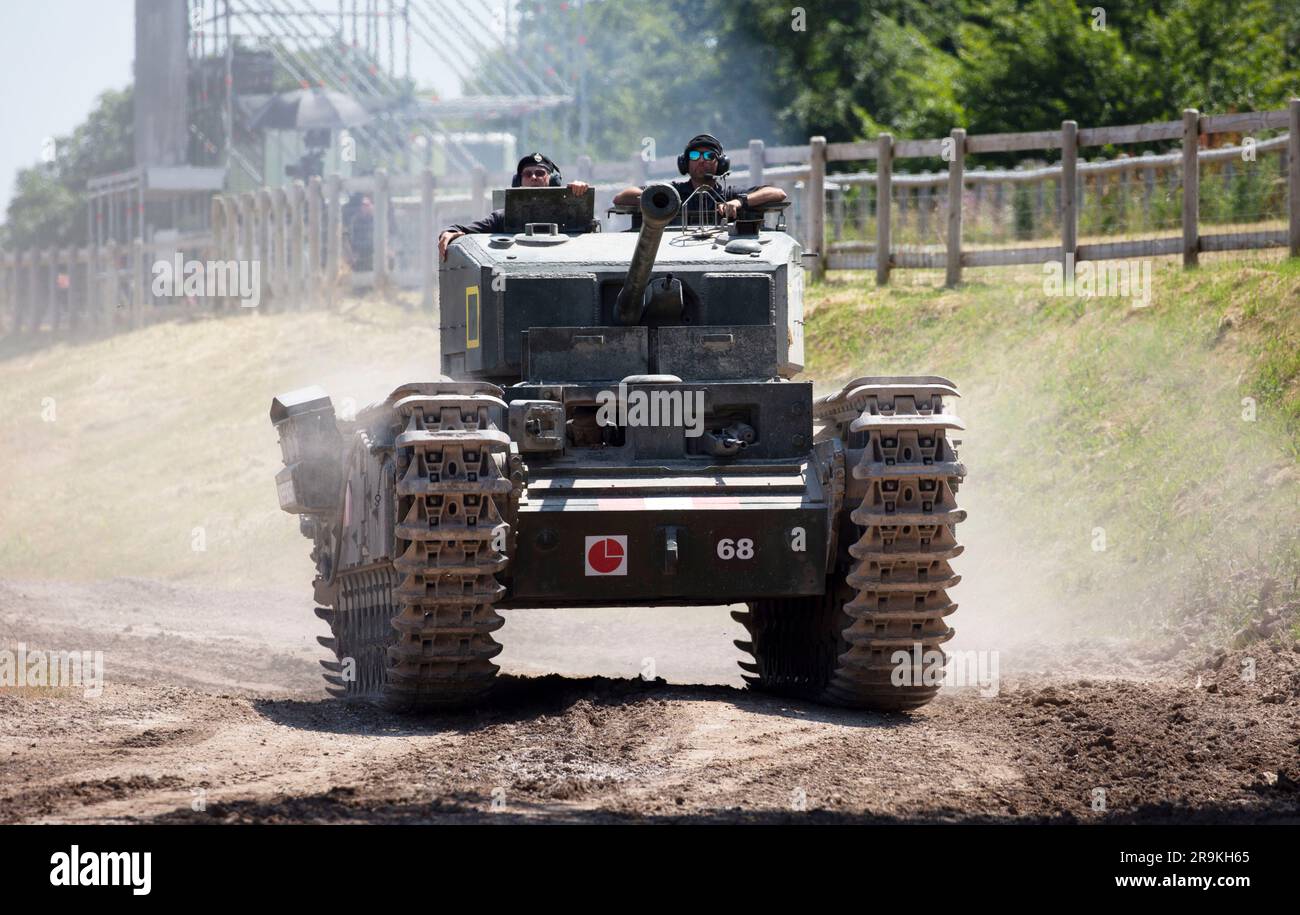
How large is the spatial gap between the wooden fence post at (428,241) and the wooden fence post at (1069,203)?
34.3ft

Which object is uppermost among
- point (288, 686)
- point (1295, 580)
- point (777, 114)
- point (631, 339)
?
point (777, 114)

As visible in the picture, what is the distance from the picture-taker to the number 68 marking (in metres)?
10.1

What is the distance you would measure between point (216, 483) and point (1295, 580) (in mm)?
13560

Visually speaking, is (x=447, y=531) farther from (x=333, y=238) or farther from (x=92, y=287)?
(x=92, y=287)

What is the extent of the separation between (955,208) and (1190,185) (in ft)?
9.86

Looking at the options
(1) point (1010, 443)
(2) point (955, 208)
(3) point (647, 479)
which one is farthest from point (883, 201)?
(3) point (647, 479)

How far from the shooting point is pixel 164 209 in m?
43.3

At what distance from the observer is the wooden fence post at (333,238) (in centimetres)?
3014

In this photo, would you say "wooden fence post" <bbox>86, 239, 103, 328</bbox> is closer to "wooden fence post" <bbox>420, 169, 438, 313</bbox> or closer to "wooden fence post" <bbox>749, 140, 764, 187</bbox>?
"wooden fence post" <bbox>420, 169, 438, 313</bbox>

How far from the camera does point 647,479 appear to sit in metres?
10.3

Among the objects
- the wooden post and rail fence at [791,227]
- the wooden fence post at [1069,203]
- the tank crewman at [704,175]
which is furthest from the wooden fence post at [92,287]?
the tank crewman at [704,175]

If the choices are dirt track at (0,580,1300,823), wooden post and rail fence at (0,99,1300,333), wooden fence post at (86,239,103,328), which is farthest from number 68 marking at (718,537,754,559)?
wooden fence post at (86,239,103,328)
